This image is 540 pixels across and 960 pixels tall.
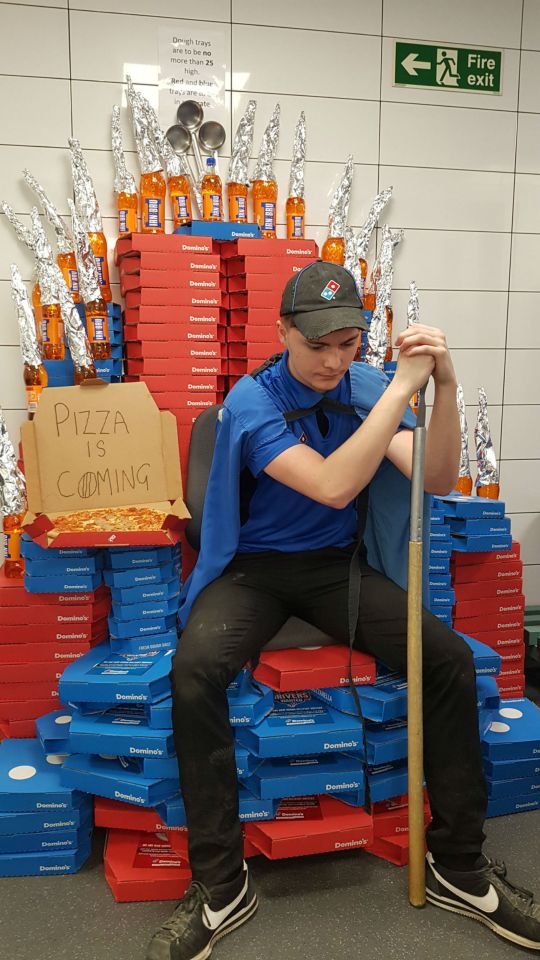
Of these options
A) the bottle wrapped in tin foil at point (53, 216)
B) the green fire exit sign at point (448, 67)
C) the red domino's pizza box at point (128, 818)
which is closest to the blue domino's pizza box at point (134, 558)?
the red domino's pizza box at point (128, 818)

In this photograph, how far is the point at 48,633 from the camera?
194 cm

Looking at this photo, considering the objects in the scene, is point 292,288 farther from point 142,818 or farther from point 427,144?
point 427,144

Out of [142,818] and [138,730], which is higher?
[138,730]

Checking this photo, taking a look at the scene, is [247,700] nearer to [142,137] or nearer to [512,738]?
[512,738]

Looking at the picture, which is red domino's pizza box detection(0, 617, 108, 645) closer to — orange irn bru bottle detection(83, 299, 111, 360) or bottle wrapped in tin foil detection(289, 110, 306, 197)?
orange irn bru bottle detection(83, 299, 111, 360)

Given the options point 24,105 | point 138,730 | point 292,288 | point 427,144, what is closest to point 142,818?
point 138,730

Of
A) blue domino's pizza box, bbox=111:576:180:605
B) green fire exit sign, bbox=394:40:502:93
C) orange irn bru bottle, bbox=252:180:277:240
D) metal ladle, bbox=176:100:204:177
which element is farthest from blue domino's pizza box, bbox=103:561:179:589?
green fire exit sign, bbox=394:40:502:93

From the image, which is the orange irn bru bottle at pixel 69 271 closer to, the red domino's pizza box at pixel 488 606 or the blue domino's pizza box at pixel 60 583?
the blue domino's pizza box at pixel 60 583

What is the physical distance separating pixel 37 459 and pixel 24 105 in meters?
1.44

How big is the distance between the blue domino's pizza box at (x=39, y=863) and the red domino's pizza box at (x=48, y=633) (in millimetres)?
538

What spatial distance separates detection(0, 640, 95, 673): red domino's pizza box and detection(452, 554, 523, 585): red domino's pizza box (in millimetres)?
1218

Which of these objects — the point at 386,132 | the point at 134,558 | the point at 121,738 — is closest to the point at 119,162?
the point at 386,132

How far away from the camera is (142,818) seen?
164 centimetres

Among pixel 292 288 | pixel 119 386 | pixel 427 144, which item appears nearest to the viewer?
pixel 292 288
